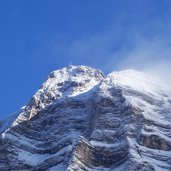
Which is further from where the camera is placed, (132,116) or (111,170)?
(132,116)

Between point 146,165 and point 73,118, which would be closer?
point 146,165

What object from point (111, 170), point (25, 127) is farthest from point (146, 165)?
point (25, 127)

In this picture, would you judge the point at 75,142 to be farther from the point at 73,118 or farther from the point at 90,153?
the point at 73,118

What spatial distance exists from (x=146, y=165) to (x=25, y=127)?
104ft

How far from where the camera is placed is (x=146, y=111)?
19188cm

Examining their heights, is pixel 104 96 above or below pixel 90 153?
above

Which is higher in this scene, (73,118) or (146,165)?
(73,118)

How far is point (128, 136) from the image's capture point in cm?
18062

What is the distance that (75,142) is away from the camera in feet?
587

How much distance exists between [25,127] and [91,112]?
11.5 meters

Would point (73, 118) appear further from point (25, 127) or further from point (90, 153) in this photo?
point (90, 153)

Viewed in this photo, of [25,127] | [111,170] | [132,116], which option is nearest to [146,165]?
[111,170]

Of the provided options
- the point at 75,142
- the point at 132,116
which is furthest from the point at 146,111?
the point at 75,142

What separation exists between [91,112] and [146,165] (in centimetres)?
2644
